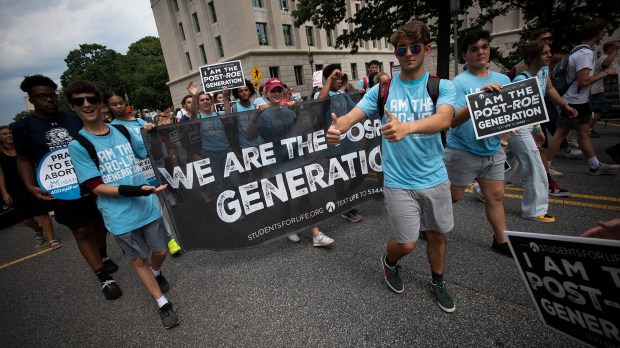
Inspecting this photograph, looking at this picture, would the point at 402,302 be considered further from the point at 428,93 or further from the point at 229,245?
the point at 229,245

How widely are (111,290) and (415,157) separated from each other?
3.33m

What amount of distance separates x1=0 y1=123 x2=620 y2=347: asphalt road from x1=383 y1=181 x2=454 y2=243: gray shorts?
64 centimetres

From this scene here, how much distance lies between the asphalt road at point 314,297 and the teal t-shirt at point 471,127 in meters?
1.01

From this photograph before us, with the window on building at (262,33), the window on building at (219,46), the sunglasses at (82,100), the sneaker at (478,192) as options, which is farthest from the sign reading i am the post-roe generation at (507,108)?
the window on building at (219,46)

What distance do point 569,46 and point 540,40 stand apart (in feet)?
36.9

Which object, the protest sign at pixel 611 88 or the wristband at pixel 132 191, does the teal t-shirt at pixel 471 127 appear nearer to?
the wristband at pixel 132 191

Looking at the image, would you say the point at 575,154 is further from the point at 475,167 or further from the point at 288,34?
the point at 288,34

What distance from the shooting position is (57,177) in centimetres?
320

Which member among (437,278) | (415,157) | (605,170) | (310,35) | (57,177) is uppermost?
(310,35)

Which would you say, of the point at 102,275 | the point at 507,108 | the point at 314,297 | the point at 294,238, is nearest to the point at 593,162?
the point at 507,108

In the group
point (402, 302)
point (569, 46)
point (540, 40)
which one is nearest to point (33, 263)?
point (402, 302)

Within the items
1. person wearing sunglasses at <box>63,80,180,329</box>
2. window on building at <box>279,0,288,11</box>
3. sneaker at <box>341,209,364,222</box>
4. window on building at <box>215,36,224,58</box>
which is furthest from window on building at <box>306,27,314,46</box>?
person wearing sunglasses at <box>63,80,180,329</box>

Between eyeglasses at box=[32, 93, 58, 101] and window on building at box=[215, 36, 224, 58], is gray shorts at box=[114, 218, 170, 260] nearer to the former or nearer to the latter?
eyeglasses at box=[32, 93, 58, 101]

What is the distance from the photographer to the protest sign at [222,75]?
656 cm
